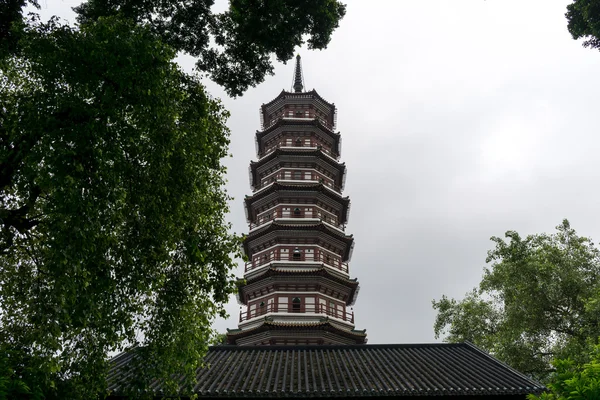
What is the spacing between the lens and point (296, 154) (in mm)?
28422

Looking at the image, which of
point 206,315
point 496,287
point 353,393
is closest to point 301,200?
point 496,287

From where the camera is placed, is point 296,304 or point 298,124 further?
point 298,124

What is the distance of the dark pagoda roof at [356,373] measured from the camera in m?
11.3

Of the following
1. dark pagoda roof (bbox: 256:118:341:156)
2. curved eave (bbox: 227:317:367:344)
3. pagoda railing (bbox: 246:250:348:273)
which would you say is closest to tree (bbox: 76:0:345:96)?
curved eave (bbox: 227:317:367:344)

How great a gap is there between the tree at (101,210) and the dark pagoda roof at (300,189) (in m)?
18.0

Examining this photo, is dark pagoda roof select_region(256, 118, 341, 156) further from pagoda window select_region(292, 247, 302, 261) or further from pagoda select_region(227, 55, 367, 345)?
pagoda window select_region(292, 247, 302, 261)

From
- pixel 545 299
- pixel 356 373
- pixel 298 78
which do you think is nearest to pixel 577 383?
pixel 356 373

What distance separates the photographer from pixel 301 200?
27.2 metres

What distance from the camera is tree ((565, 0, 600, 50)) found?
1047 cm

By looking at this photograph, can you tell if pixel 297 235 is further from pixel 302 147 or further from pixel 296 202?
pixel 302 147

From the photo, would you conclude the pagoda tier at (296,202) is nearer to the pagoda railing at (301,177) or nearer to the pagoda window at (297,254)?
the pagoda railing at (301,177)

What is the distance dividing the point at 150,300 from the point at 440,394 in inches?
302

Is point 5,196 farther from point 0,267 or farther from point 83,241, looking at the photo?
point 83,241

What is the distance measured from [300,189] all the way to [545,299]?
1374cm
